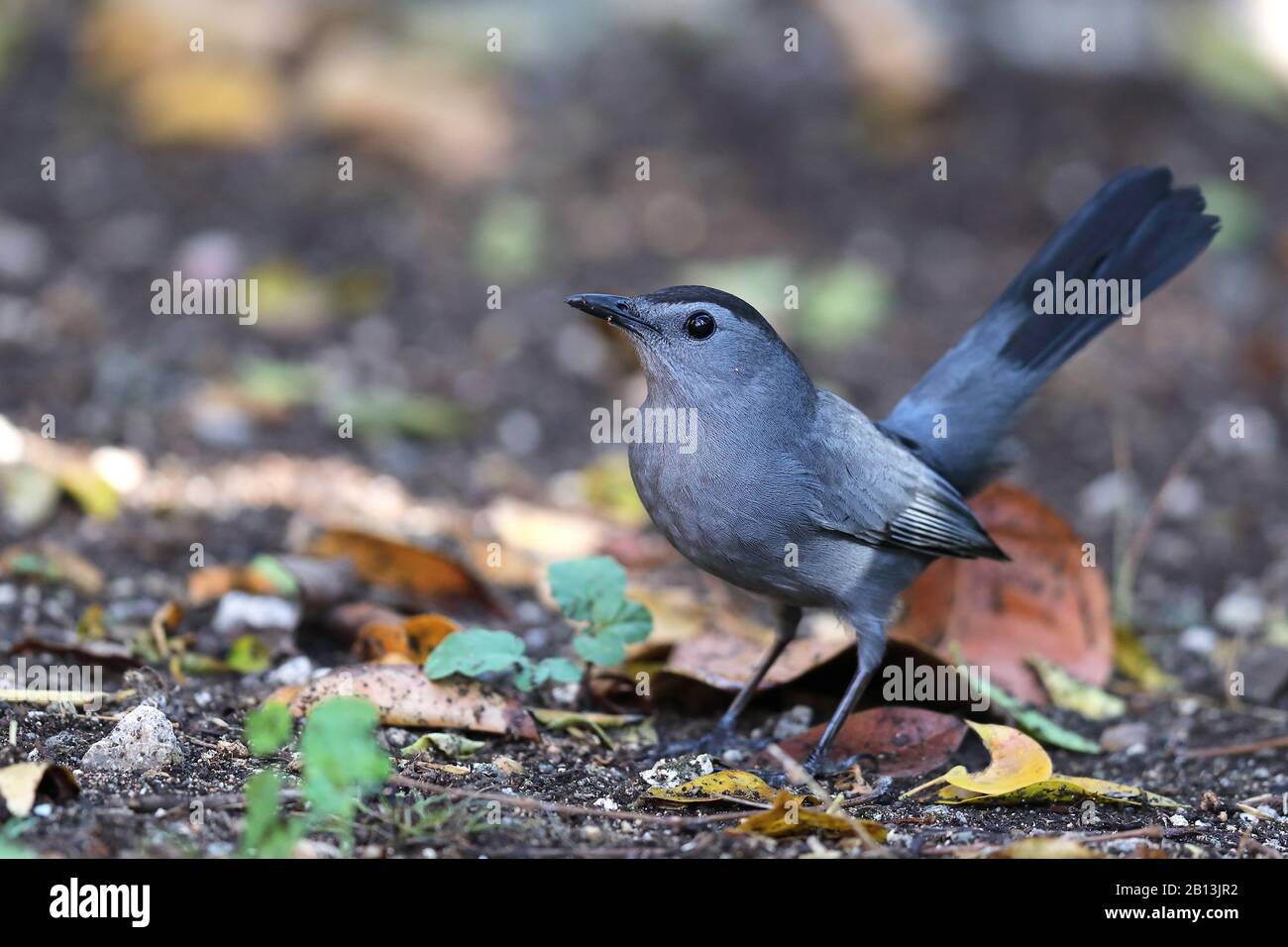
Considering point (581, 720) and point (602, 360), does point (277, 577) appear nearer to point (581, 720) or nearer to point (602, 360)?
point (581, 720)

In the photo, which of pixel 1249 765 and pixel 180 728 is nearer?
pixel 180 728

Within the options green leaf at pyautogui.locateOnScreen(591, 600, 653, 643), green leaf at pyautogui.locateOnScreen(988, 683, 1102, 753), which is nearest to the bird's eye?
green leaf at pyautogui.locateOnScreen(591, 600, 653, 643)

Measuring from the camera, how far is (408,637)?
505 cm

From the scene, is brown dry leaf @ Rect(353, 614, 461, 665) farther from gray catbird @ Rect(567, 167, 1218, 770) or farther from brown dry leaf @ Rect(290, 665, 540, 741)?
gray catbird @ Rect(567, 167, 1218, 770)

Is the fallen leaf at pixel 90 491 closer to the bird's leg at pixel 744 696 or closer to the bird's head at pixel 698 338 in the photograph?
the bird's head at pixel 698 338

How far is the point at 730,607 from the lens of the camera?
6.26m

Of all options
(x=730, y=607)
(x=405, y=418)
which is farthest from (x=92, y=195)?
(x=730, y=607)

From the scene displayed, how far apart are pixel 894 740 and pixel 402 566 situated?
203 cm

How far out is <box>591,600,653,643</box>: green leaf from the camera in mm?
4805

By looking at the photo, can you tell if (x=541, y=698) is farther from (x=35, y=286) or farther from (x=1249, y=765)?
(x=35, y=286)

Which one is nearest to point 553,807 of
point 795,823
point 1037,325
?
point 795,823

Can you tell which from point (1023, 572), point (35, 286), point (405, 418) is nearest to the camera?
point (1023, 572)

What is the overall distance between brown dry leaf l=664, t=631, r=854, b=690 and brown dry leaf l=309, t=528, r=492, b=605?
93 cm
